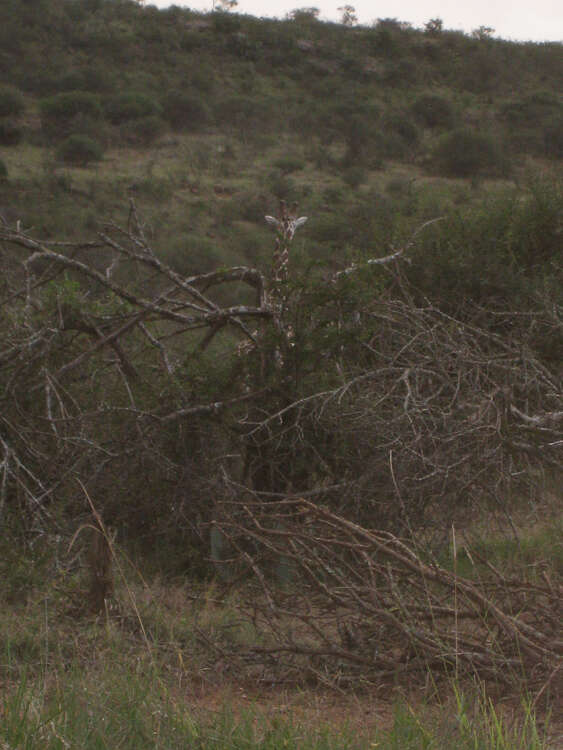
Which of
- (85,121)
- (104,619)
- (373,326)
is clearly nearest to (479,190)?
(85,121)

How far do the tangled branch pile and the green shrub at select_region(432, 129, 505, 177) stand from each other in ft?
73.8

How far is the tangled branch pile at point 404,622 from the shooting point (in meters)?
3.21

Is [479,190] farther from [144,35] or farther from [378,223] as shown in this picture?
[144,35]

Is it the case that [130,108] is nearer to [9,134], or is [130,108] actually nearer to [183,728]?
[9,134]

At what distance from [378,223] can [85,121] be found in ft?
58.3

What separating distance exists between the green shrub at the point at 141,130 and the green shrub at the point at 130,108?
0.47 metres

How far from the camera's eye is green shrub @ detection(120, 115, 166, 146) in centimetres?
2670

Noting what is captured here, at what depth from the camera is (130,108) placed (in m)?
27.3

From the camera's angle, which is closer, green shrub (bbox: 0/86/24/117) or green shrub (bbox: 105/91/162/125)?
green shrub (bbox: 0/86/24/117)

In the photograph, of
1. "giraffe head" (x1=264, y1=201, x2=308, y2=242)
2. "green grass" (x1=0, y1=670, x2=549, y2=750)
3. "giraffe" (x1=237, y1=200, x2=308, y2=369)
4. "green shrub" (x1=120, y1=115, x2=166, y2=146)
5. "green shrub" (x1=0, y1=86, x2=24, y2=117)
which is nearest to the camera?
"green grass" (x1=0, y1=670, x2=549, y2=750)

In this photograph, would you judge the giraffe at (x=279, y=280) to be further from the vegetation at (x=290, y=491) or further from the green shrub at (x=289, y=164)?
the green shrub at (x=289, y=164)

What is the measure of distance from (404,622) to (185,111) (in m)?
27.2

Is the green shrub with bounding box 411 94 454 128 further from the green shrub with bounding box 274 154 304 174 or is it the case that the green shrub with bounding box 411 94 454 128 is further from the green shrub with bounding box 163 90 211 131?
the green shrub with bounding box 163 90 211 131

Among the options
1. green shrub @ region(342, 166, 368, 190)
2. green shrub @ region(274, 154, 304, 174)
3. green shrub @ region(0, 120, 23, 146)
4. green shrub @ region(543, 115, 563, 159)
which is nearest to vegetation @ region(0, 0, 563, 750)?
green shrub @ region(342, 166, 368, 190)
